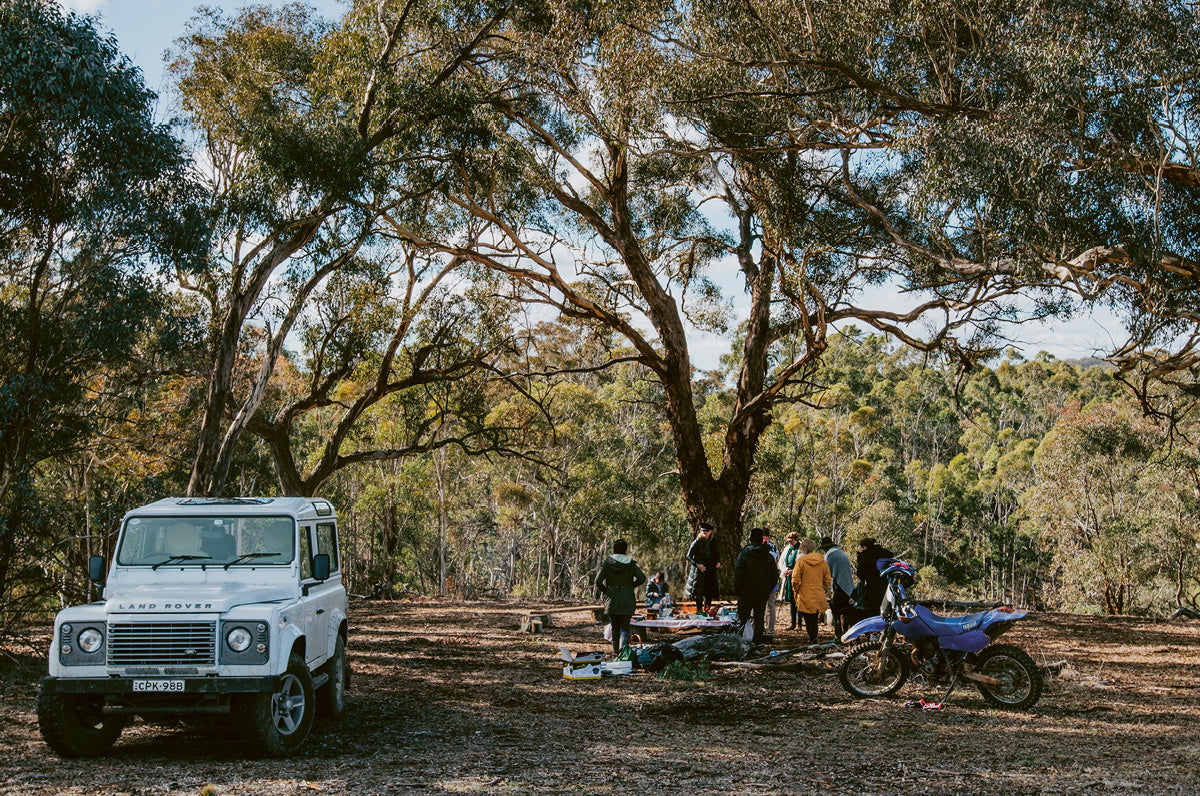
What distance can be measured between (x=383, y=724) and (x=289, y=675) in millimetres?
1772

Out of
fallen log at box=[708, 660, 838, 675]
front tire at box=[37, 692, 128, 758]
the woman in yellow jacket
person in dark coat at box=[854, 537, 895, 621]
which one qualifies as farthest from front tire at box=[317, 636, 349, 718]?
the woman in yellow jacket

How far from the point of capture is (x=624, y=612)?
1099 cm

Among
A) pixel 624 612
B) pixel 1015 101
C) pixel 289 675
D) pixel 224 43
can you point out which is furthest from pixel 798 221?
pixel 289 675

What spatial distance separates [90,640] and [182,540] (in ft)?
3.98

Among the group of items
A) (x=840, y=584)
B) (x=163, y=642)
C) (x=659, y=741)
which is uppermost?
(x=163, y=642)

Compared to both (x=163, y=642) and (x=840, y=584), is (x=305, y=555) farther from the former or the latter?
(x=840, y=584)

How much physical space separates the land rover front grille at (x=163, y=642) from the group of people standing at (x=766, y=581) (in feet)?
17.3

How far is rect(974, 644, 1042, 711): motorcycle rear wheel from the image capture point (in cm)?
837

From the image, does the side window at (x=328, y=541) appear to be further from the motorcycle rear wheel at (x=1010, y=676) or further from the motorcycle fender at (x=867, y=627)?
the motorcycle rear wheel at (x=1010, y=676)

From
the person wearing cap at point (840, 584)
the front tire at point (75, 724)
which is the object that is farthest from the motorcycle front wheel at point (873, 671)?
the front tire at point (75, 724)

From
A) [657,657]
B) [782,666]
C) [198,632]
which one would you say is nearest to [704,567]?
[782,666]

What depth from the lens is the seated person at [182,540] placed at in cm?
722

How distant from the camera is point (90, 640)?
20.2ft

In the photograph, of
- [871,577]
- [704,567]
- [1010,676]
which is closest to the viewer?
[1010,676]
